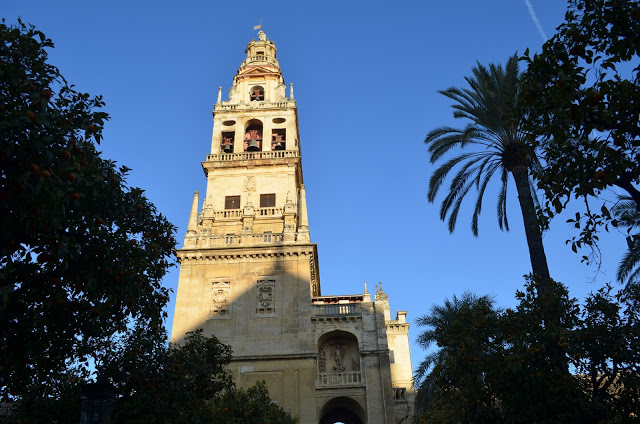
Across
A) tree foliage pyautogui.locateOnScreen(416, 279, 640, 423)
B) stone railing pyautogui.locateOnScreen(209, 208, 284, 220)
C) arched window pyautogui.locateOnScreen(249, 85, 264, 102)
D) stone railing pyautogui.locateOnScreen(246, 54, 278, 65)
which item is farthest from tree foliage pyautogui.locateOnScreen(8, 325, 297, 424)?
stone railing pyautogui.locateOnScreen(246, 54, 278, 65)

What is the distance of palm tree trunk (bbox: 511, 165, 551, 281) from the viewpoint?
15587 millimetres

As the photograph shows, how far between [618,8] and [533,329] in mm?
7022

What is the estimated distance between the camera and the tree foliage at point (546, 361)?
10.7 meters

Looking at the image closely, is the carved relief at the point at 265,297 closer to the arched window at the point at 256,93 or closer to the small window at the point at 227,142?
the small window at the point at 227,142

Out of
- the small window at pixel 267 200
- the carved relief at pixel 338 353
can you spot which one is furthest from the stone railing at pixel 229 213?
the carved relief at pixel 338 353

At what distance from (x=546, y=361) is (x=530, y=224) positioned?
584 centimetres

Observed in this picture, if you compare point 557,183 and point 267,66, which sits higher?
point 267,66

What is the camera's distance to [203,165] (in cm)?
3475

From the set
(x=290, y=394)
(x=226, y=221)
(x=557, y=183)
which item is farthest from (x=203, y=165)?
(x=557, y=183)

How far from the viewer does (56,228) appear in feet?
22.9

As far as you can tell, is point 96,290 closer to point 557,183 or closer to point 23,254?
point 23,254

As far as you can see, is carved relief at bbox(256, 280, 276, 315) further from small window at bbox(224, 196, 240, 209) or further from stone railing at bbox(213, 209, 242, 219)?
small window at bbox(224, 196, 240, 209)

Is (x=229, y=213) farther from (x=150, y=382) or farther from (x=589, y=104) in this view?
(x=589, y=104)

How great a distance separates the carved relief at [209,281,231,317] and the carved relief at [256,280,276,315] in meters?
1.66
